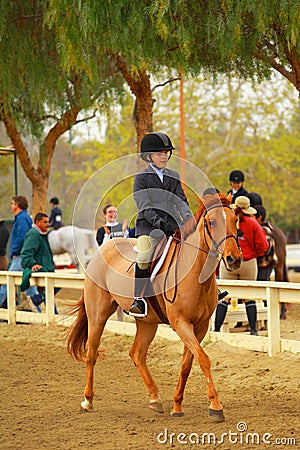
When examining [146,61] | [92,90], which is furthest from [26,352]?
[92,90]

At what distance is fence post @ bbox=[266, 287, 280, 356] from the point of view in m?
8.83

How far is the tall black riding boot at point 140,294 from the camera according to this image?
6.96 metres

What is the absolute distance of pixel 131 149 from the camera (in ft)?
127

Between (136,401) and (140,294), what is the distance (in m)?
1.14

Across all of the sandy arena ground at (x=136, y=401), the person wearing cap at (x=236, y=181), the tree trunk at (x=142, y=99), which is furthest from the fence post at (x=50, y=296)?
the person wearing cap at (x=236, y=181)

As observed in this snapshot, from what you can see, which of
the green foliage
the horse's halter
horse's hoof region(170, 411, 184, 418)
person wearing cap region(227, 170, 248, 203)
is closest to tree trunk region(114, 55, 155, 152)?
the green foliage

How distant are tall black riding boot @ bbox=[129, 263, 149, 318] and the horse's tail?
3.44 ft

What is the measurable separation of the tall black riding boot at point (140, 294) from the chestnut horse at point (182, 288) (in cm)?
11

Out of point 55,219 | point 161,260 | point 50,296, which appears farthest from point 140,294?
point 55,219

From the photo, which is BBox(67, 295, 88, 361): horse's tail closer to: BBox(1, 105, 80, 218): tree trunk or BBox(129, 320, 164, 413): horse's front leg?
BBox(129, 320, 164, 413): horse's front leg

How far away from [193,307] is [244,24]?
160 inches

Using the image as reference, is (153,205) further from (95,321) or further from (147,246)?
(95,321)

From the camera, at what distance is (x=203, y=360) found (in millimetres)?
6250

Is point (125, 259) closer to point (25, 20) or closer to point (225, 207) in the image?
point (225, 207)
